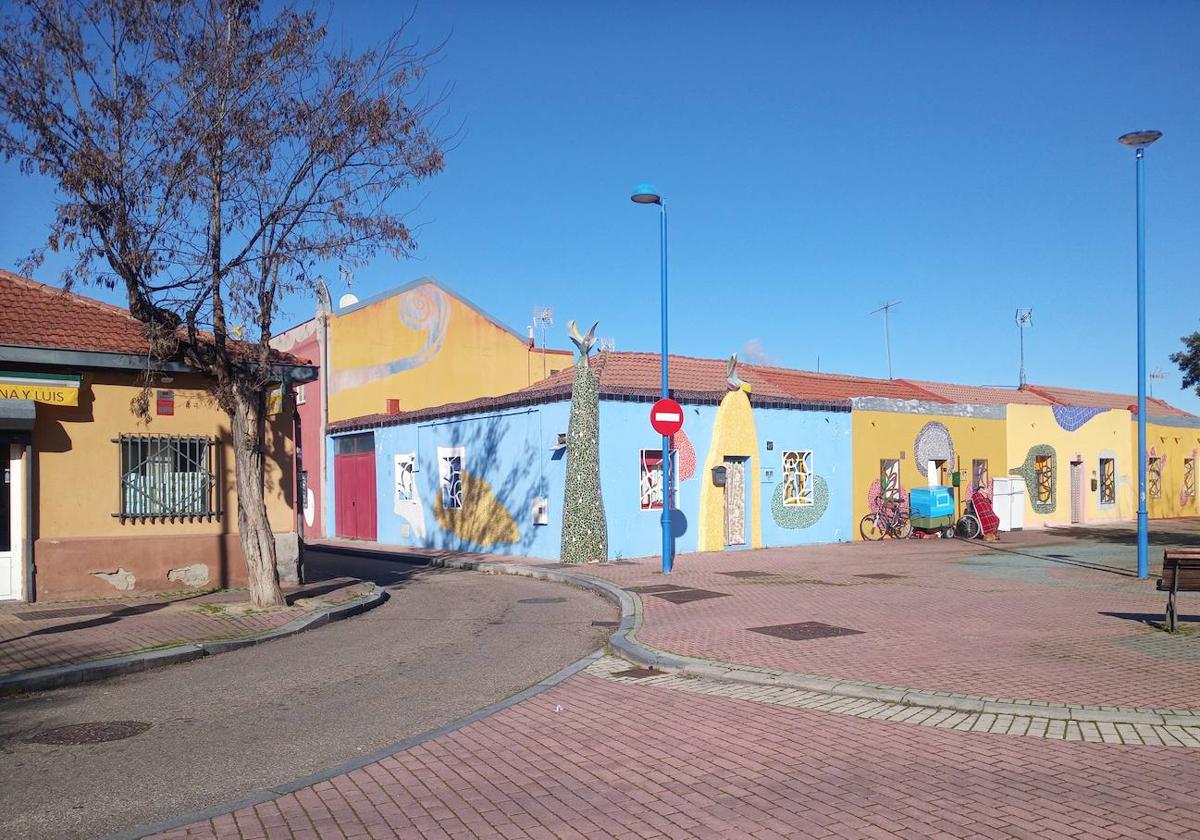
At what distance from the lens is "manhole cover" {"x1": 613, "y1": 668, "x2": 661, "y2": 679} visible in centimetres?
856

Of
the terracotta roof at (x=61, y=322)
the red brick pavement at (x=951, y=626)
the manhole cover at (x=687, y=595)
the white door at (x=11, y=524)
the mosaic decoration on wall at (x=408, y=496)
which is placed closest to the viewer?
the red brick pavement at (x=951, y=626)

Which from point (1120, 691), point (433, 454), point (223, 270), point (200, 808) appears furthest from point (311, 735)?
point (433, 454)

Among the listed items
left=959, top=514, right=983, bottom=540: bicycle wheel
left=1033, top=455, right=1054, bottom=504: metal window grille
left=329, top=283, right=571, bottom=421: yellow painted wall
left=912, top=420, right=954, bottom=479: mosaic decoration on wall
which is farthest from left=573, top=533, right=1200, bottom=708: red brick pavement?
left=329, top=283, right=571, bottom=421: yellow painted wall

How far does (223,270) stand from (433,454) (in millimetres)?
12547

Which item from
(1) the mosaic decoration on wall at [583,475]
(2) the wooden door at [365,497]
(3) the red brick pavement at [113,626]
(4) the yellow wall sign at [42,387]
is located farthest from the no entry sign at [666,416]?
(2) the wooden door at [365,497]

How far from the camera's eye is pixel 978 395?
1521 inches

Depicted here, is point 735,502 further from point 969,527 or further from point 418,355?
point 418,355

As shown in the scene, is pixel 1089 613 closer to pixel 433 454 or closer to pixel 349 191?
pixel 349 191

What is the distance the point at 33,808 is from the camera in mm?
5215

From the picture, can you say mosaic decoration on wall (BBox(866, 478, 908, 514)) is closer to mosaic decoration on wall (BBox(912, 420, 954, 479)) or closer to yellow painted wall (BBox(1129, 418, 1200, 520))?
mosaic decoration on wall (BBox(912, 420, 954, 479))

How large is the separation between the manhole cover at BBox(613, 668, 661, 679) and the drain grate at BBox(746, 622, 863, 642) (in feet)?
5.95

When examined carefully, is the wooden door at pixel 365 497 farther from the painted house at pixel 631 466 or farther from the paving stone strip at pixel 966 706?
the paving stone strip at pixel 966 706

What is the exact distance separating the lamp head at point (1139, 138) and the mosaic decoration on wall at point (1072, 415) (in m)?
19.0

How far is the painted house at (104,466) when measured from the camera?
12.7 metres
